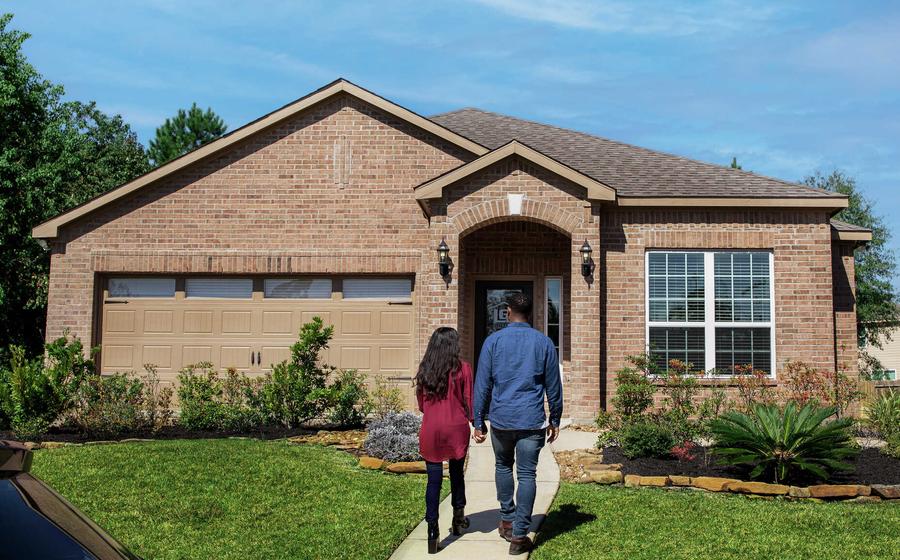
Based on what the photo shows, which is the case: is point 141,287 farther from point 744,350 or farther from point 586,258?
point 744,350

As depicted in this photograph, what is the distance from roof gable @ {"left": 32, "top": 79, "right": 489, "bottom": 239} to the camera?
1541cm

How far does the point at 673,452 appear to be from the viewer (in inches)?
386

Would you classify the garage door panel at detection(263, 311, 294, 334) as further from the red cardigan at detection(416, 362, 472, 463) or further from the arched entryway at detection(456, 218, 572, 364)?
the red cardigan at detection(416, 362, 472, 463)

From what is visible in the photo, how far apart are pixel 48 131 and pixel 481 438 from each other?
17616 mm

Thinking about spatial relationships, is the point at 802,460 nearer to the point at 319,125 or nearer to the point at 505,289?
the point at 505,289

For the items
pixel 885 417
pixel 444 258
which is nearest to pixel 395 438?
pixel 444 258

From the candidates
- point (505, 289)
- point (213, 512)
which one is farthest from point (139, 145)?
point (213, 512)

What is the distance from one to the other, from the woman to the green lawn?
0.92 m

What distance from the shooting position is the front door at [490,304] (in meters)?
15.4

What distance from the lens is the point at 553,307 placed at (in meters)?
15.2

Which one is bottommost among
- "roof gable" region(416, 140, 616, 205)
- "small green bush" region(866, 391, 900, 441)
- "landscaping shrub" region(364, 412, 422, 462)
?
"landscaping shrub" region(364, 412, 422, 462)

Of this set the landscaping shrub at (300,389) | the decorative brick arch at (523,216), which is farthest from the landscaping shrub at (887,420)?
the landscaping shrub at (300,389)

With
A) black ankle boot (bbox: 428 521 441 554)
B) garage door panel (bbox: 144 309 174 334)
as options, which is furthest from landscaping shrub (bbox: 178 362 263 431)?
black ankle boot (bbox: 428 521 441 554)

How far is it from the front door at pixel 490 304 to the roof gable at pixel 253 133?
244cm
